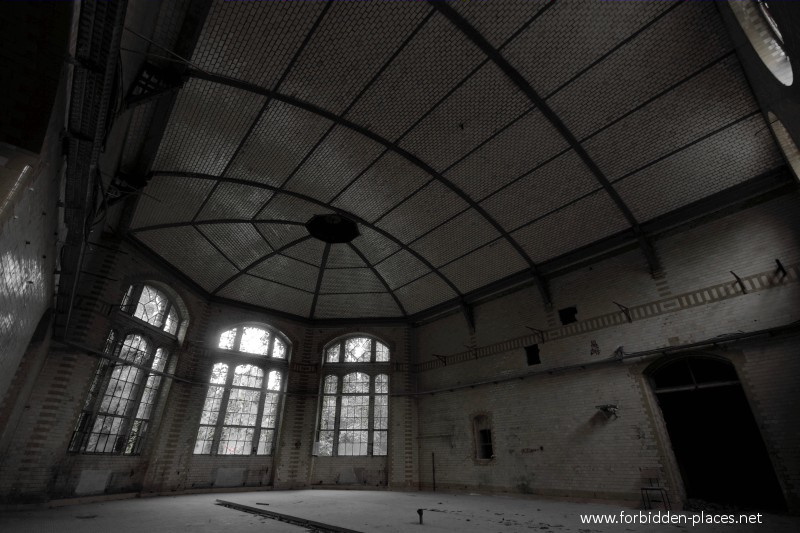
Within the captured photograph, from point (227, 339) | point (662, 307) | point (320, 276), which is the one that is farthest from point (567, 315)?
point (227, 339)

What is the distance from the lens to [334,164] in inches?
320

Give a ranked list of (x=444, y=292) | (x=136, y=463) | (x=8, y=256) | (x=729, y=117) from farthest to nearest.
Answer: (x=444, y=292) → (x=136, y=463) → (x=729, y=117) → (x=8, y=256)

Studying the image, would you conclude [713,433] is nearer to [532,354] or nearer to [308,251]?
[532,354]

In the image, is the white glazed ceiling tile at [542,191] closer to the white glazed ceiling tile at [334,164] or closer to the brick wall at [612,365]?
the brick wall at [612,365]

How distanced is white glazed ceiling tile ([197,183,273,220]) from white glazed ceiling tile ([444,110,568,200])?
463 centimetres

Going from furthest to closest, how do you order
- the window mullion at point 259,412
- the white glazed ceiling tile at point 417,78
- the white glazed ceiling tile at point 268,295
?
the white glazed ceiling tile at point 268,295, the window mullion at point 259,412, the white glazed ceiling tile at point 417,78

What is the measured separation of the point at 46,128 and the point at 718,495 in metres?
12.3

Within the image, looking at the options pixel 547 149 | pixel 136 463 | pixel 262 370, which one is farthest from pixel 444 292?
pixel 136 463

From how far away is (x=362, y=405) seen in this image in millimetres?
13492

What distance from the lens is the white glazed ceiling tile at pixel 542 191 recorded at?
7.93m

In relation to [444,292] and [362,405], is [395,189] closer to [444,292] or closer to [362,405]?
[444,292]

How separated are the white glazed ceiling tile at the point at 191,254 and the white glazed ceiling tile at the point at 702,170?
10.8 m

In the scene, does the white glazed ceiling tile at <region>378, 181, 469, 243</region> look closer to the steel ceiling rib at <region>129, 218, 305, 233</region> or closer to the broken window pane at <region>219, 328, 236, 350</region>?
the steel ceiling rib at <region>129, 218, 305, 233</region>

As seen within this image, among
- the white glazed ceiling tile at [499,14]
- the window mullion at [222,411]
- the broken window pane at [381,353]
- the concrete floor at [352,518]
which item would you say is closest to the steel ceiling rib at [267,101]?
the white glazed ceiling tile at [499,14]
